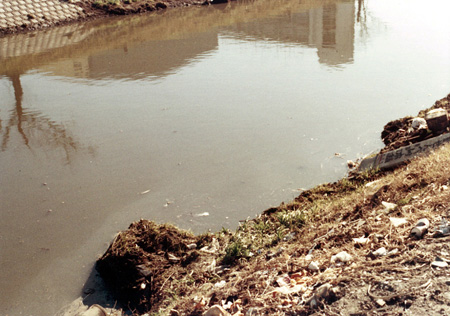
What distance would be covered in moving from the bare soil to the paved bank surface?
16886mm

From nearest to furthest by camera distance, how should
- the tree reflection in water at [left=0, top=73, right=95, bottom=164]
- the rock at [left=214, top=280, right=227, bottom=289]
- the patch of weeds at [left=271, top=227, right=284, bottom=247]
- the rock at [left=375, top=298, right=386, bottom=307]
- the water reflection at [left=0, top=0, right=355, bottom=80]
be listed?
the rock at [left=375, top=298, right=386, bottom=307] → the rock at [left=214, top=280, right=227, bottom=289] → the patch of weeds at [left=271, top=227, right=284, bottom=247] → the tree reflection in water at [left=0, top=73, right=95, bottom=164] → the water reflection at [left=0, top=0, right=355, bottom=80]

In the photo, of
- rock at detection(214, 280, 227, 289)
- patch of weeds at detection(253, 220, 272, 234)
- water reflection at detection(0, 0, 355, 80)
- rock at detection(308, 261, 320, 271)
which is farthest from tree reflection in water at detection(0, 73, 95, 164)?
rock at detection(308, 261, 320, 271)

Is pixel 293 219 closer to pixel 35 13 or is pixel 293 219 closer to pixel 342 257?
pixel 342 257

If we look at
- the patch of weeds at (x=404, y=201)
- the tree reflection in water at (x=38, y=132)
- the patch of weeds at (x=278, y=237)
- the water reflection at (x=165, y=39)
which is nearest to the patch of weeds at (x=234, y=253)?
the patch of weeds at (x=278, y=237)

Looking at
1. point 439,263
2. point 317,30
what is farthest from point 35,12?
point 439,263

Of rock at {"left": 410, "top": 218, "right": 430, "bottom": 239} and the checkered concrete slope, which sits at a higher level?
the checkered concrete slope

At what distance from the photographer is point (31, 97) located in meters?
10.8

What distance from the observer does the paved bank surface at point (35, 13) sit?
18.5 metres

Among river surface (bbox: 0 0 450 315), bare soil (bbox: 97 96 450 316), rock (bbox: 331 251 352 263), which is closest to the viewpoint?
bare soil (bbox: 97 96 450 316)

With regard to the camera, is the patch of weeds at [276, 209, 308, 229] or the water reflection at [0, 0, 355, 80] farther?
the water reflection at [0, 0, 355, 80]

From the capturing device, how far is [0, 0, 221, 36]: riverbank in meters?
18.6

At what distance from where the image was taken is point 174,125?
866cm

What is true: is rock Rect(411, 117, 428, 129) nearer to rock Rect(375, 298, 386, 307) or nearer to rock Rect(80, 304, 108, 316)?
rock Rect(375, 298, 386, 307)

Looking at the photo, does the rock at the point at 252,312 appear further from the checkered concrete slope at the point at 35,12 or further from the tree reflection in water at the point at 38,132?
the checkered concrete slope at the point at 35,12
